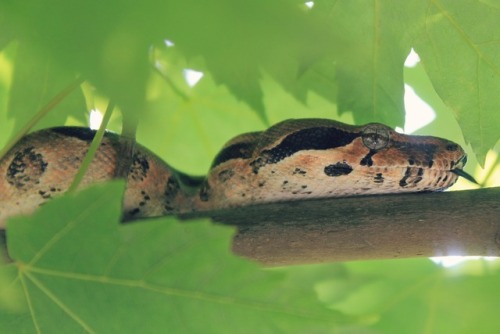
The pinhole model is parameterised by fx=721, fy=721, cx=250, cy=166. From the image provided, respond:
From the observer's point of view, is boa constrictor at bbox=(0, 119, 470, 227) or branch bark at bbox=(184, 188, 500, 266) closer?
branch bark at bbox=(184, 188, 500, 266)

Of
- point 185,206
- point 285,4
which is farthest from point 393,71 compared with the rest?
point 285,4

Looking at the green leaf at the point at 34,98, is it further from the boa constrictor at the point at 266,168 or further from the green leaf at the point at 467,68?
the green leaf at the point at 467,68

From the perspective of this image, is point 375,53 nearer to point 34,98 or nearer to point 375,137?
point 375,137

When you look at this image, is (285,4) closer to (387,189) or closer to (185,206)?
(387,189)

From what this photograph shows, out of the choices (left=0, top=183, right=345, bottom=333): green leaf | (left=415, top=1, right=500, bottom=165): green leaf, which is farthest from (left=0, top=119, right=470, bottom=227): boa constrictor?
(left=0, top=183, right=345, bottom=333): green leaf

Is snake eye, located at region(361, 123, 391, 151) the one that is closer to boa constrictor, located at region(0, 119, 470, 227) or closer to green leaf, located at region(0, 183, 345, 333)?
boa constrictor, located at region(0, 119, 470, 227)

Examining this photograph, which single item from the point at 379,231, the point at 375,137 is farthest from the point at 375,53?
the point at 379,231
